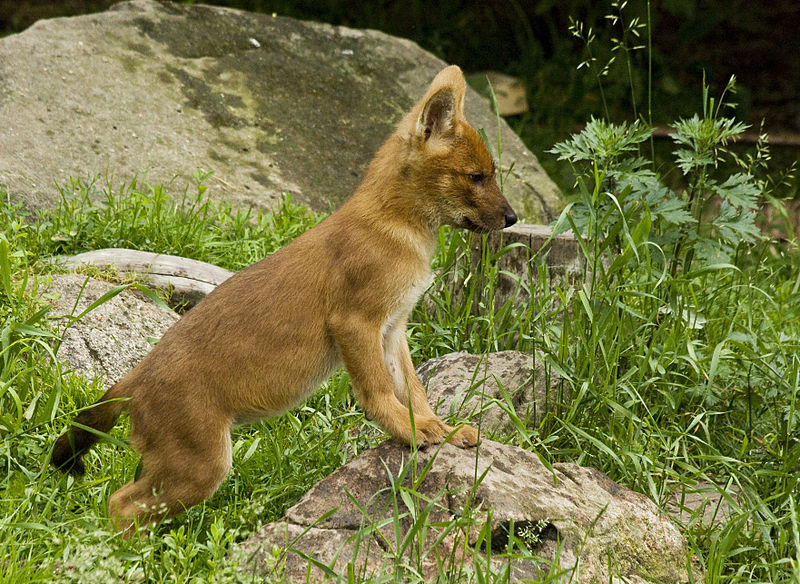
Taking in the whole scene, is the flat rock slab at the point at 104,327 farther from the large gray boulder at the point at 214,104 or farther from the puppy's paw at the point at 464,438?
the puppy's paw at the point at 464,438

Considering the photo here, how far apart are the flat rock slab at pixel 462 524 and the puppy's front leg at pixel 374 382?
0.10m

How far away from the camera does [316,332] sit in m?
4.14

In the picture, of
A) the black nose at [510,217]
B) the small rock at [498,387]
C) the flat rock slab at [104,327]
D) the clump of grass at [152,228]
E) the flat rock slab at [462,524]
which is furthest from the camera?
the clump of grass at [152,228]

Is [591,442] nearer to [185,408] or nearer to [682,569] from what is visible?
[682,569]

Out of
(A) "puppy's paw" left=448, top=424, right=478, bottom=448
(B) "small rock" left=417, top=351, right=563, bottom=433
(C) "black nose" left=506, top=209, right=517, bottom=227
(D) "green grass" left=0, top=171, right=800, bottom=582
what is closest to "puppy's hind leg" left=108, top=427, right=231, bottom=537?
(D) "green grass" left=0, top=171, right=800, bottom=582

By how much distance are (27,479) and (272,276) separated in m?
1.41

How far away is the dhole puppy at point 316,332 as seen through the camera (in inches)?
155

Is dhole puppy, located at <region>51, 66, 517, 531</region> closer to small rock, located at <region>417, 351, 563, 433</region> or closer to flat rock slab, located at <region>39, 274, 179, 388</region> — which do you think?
small rock, located at <region>417, 351, 563, 433</region>

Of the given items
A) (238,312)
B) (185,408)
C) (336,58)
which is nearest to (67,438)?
(185,408)

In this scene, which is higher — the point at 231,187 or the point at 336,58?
the point at 336,58

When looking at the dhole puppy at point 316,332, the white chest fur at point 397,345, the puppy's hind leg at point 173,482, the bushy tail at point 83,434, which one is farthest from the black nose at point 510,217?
the bushy tail at point 83,434

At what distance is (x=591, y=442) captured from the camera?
461 cm

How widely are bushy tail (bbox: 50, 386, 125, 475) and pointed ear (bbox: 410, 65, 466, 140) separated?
5.79 ft

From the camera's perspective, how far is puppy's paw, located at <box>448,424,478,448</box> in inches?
160
